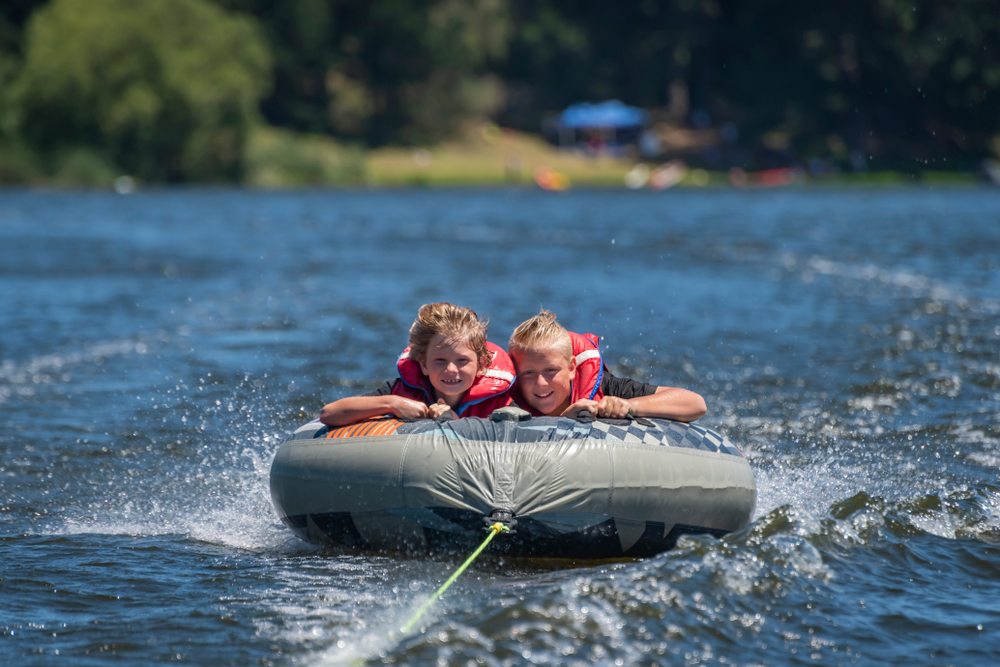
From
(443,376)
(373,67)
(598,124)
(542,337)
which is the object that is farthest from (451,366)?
(373,67)

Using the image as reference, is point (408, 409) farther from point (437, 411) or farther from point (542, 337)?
point (542, 337)

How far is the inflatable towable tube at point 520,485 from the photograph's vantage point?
5020 mm

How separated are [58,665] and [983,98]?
57883 mm

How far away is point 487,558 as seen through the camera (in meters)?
5.33

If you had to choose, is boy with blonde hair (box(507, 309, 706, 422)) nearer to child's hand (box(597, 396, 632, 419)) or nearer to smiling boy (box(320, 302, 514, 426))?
child's hand (box(597, 396, 632, 419))

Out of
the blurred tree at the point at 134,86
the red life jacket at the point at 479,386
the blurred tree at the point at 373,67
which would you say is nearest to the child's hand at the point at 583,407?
the red life jacket at the point at 479,386

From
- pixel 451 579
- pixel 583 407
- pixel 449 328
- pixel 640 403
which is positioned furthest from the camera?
pixel 640 403

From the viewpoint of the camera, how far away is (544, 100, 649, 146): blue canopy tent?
67.4 m

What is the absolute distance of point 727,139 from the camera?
6819cm

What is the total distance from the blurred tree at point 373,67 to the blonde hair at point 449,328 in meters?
59.6

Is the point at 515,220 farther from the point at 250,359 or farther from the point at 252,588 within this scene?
the point at 252,588

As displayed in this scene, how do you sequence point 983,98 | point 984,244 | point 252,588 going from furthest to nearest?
point 983,98
point 984,244
point 252,588

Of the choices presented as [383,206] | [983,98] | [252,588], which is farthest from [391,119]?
[252,588]

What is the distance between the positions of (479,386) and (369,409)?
1.70 feet
